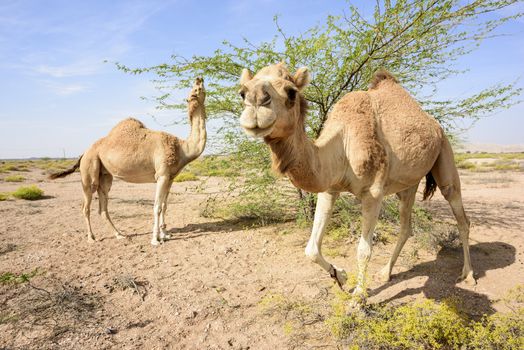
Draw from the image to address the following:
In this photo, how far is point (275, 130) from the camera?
2.34 meters

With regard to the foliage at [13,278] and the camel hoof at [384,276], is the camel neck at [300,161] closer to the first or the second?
the camel hoof at [384,276]

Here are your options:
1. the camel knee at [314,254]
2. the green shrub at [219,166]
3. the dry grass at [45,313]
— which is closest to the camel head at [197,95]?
the green shrub at [219,166]

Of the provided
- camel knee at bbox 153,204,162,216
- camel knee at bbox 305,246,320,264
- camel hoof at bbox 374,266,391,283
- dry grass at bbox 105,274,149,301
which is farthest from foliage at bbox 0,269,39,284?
camel hoof at bbox 374,266,391,283

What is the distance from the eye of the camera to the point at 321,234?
331 centimetres

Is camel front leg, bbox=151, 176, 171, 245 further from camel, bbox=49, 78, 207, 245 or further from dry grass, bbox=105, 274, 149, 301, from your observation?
dry grass, bbox=105, 274, 149, 301

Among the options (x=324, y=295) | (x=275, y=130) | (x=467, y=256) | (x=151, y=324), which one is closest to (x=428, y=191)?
(x=467, y=256)

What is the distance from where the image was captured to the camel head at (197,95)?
6430 millimetres

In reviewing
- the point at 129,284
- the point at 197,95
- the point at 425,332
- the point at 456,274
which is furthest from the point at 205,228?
the point at 425,332

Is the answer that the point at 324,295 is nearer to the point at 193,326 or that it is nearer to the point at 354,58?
the point at 193,326

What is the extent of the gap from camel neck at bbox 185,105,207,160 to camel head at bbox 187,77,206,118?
0.07 metres

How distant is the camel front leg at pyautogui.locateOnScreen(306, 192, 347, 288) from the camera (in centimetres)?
328

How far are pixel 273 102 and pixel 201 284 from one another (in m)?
3.00

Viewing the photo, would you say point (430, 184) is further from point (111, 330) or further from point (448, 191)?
point (111, 330)

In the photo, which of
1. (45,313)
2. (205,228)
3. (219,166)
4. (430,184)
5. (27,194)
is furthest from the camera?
(27,194)
